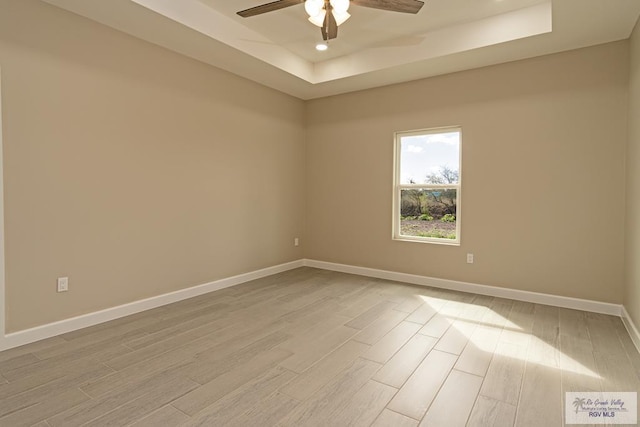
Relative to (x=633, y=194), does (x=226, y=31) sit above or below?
above

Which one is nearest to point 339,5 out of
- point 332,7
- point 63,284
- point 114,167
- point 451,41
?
point 332,7

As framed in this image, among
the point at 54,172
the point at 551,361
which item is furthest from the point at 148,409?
the point at 551,361

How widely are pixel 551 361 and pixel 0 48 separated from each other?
15.3 feet

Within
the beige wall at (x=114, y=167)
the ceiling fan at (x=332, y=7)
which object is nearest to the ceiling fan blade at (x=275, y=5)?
the ceiling fan at (x=332, y=7)

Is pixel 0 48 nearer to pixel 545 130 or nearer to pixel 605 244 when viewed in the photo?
pixel 545 130

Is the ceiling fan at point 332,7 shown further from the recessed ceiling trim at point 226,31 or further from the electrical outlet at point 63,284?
the electrical outlet at point 63,284

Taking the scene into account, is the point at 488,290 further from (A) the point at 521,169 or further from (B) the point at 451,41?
(B) the point at 451,41

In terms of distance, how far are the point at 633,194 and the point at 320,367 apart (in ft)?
10.1

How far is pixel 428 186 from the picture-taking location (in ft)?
15.2

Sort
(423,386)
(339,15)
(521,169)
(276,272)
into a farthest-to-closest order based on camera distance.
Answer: (276,272) < (521,169) < (339,15) < (423,386)

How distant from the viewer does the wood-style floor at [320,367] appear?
75.0 inches

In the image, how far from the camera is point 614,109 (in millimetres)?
3424

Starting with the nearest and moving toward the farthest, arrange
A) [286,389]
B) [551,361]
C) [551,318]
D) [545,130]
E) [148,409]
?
[148,409]
[286,389]
[551,361]
[551,318]
[545,130]
